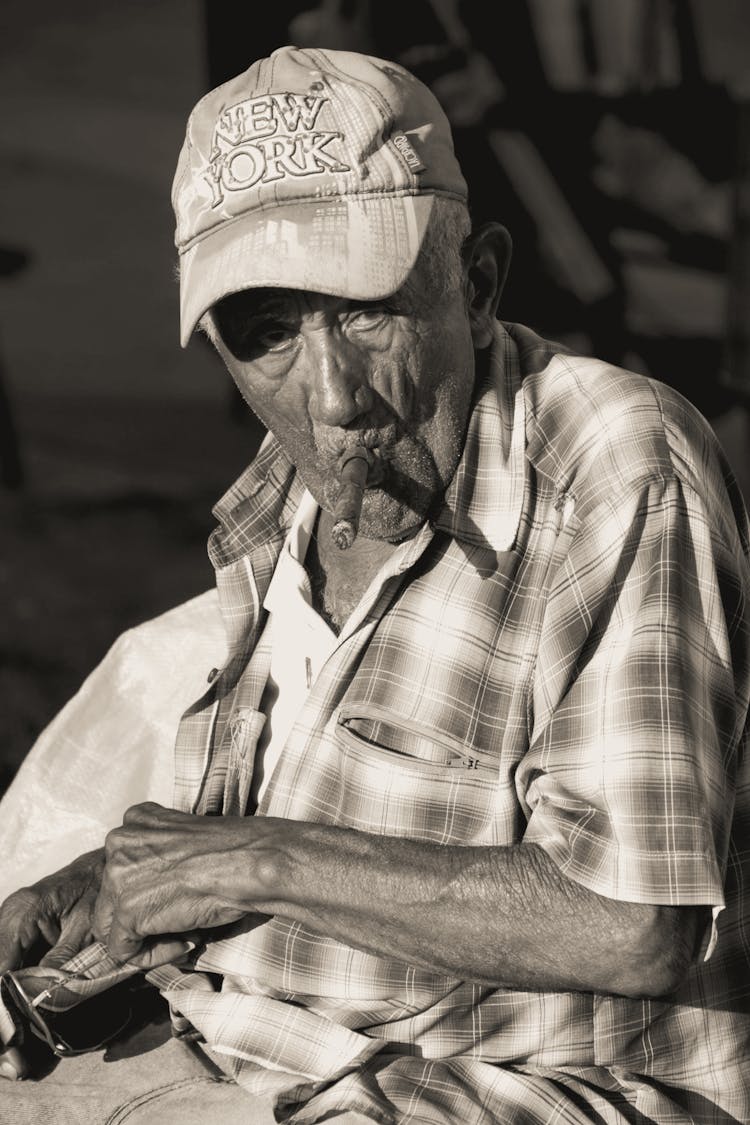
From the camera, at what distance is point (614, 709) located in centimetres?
173

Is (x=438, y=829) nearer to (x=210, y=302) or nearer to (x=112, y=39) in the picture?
(x=210, y=302)

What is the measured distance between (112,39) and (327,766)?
158 inches

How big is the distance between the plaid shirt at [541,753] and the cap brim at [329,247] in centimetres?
28

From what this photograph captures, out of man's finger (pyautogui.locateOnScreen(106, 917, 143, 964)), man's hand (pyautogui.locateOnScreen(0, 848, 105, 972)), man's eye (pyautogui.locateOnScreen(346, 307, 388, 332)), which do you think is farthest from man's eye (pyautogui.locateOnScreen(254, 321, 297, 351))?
man's hand (pyautogui.locateOnScreen(0, 848, 105, 972))

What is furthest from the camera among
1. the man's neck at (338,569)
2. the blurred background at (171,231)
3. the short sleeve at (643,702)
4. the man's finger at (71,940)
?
the blurred background at (171,231)

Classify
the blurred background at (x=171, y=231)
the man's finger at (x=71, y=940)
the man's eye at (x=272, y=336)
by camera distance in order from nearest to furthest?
1. the man's eye at (x=272, y=336)
2. the man's finger at (x=71, y=940)
3. the blurred background at (x=171, y=231)

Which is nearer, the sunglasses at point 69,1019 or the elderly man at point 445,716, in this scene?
the elderly man at point 445,716

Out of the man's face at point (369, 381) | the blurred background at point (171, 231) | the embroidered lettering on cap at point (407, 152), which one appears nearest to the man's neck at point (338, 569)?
the man's face at point (369, 381)

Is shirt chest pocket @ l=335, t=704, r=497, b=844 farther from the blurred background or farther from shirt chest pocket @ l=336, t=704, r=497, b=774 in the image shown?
the blurred background

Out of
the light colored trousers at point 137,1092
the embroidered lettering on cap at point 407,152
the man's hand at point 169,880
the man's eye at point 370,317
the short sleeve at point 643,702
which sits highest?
the embroidered lettering on cap at point 407,152

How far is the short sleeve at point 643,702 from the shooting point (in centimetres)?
167

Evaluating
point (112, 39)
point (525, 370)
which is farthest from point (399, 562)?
point (112, 39)

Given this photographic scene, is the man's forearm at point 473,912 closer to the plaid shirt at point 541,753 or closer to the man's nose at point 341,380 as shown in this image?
the plaid shirt at point 541,753

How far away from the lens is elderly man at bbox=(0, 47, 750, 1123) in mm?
1729
